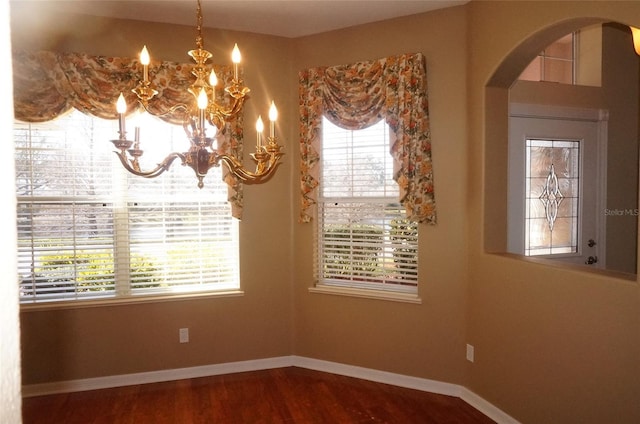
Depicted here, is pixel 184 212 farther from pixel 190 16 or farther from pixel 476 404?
pixel 476 404

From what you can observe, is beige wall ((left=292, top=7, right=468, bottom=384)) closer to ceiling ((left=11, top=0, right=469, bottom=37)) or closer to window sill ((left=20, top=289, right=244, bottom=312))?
ceiling ((left=11, top=0, right=469, bottom=37))

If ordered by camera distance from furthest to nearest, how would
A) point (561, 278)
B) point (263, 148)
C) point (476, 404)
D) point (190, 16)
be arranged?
point (190, 16) < point (476, 404) < point (561, 278) < point (263, 148)

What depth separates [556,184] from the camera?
3.53 metres

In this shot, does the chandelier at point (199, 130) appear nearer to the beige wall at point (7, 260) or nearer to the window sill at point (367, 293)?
the beige wall at point (7, 260)

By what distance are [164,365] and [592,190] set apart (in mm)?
3784

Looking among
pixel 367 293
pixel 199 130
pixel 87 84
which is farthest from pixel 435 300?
pixel 87 84

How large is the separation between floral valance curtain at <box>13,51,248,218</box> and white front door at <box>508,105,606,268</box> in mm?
2265

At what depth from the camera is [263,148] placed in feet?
5.68

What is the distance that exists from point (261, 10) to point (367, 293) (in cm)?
228

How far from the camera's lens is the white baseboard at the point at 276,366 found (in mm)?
3084

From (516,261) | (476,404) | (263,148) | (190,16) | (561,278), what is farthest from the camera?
(190,16)

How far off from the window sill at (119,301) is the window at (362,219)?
876 millimetres

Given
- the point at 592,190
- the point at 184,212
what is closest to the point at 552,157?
the point at 592,190

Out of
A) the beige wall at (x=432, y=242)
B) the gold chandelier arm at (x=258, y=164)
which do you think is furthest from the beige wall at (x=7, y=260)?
the beige wall at (x=432, y=242)
